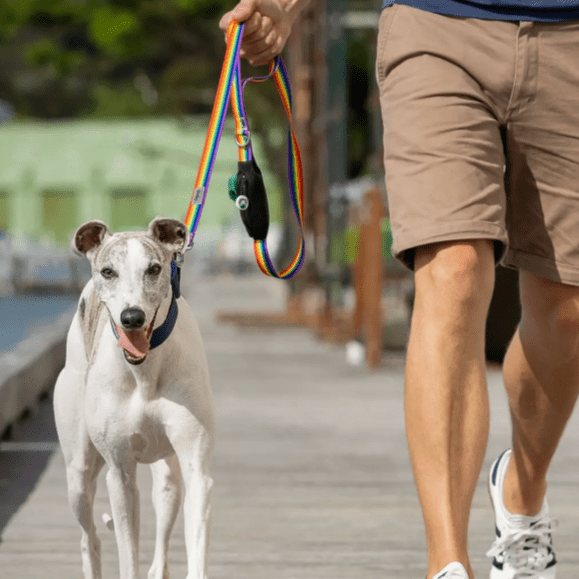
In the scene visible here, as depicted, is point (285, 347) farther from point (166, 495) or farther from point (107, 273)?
A: point (107, 273)

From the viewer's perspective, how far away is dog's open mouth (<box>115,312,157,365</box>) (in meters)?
2.62

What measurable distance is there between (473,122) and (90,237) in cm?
84

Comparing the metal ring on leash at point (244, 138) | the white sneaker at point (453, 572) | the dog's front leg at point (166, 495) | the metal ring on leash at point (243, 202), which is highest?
the metal ring on leash at point (244, 138)

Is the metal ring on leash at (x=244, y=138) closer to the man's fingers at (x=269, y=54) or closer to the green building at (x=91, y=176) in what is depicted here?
the man's fingers at (x=269, y=54)

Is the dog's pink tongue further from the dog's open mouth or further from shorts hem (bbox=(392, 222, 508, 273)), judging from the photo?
shorts hem (bbox=(392, 222, 508, 273))

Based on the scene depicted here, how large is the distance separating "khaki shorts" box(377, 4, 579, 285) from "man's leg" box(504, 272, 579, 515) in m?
0.20

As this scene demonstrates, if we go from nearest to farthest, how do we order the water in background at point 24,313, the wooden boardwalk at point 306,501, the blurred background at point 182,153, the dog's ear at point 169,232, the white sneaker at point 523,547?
the dog's ear at point 169,232, the white sneaker at point 523,547, the wooden boardwalk at point 306,501, the blurred background at point 182,153, the water in background at point 24,313

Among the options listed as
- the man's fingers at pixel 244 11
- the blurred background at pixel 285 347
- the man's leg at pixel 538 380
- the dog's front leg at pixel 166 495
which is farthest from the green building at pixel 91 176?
the man's fingers at pixel 244 11

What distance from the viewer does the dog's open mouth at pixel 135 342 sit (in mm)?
2615

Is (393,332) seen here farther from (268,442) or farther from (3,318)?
(3,318)

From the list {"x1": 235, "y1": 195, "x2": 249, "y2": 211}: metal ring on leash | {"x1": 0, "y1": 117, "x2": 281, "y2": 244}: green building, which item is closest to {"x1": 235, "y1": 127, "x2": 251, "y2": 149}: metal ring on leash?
{"x1": 235, "y1": 195, "x2": 249, "y2": 211}: metal ring on leash

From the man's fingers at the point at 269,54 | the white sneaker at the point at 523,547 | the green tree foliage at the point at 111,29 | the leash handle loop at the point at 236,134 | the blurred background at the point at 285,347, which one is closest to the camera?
the leash handle loop at the point at 236,134

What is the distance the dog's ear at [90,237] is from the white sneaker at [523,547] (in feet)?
3.91

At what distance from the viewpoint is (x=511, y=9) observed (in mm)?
2873
